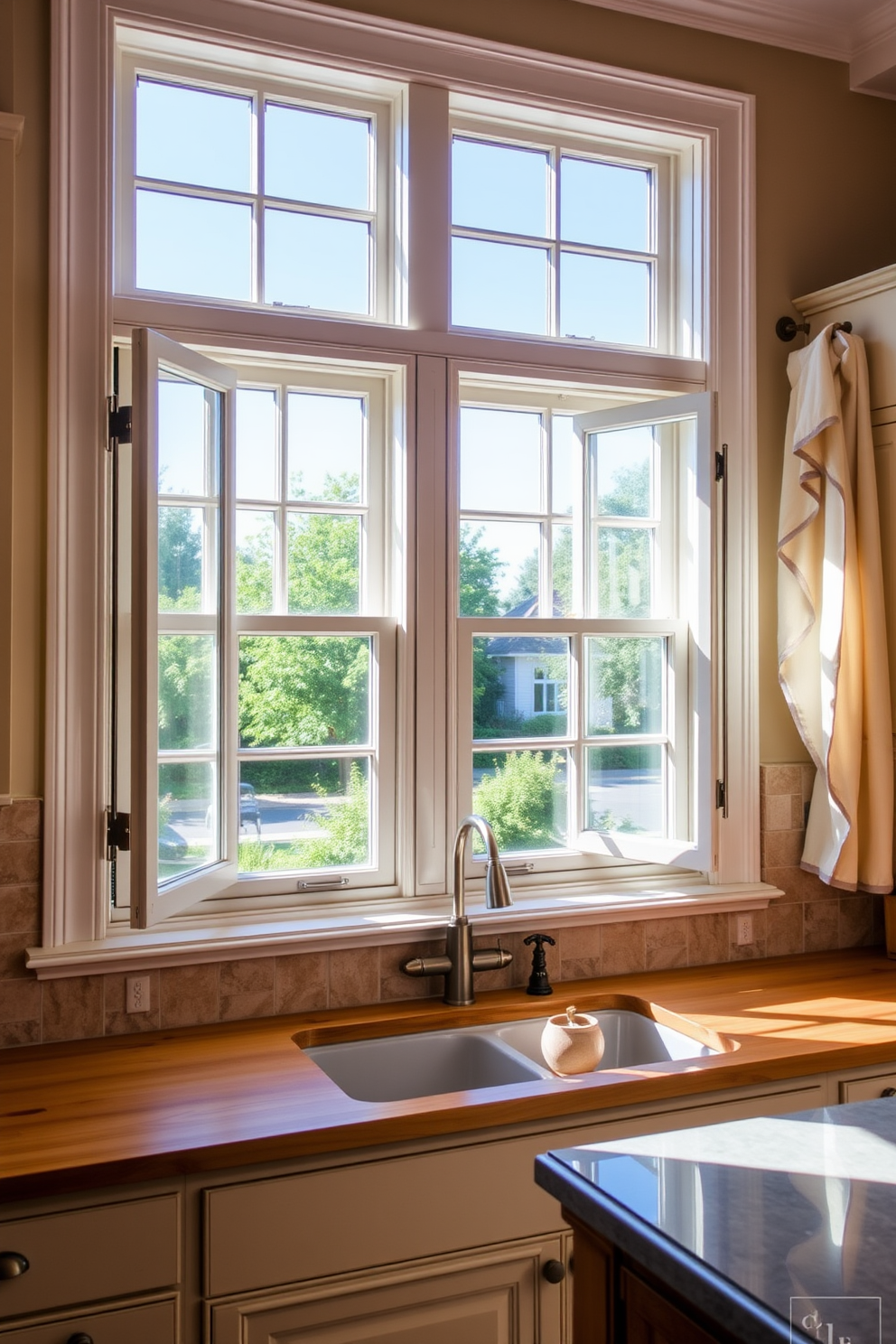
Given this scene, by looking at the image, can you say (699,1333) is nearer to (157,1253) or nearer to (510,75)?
(157,1253)

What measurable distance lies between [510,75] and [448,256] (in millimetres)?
468

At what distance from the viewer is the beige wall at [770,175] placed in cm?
227

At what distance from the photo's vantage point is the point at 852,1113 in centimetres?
134

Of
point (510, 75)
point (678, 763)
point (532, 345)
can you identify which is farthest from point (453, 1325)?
point (510, 75)

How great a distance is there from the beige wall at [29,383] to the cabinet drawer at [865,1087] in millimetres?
1725

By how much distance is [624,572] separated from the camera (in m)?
2.97

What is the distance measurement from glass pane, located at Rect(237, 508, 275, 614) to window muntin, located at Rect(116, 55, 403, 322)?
495mm

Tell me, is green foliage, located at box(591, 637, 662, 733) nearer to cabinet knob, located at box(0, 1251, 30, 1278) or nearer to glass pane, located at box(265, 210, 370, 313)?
glass pane, located at box(265, 210, 370, 313)

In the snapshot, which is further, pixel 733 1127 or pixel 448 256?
pixel 448 256

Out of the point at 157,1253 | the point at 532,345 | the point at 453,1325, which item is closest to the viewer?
the point at 157,1253

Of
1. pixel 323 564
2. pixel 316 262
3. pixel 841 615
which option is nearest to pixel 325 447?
pixel 323 564

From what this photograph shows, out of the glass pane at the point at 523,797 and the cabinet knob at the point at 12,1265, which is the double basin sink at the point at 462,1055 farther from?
the cabinet knob at the point at 12,1265

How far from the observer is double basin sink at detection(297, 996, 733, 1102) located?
7.59 ft

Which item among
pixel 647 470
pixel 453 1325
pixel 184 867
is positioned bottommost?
pixel 453 1325
